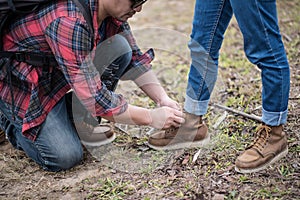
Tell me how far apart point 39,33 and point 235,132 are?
4.13 ft

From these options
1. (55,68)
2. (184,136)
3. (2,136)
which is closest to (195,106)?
(184,136)

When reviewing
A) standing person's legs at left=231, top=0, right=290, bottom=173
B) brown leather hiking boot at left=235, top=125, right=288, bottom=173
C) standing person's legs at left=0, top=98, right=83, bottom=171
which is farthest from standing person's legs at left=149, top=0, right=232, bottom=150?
standing person's legs at left=0, top=98, right=83, bottom=171

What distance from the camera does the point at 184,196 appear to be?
218 centimetres

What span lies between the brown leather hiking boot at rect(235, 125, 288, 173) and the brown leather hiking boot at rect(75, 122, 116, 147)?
819 millimetres

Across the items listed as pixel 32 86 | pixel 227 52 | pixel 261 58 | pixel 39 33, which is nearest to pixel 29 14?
pixel 39 33

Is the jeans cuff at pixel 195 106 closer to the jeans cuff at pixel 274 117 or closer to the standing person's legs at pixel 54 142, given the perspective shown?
the jeans cuff at pixel 274 117

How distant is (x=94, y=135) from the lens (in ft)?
8.90

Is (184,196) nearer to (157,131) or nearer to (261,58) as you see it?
(157,131)

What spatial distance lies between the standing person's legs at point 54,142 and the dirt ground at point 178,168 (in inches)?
2.6

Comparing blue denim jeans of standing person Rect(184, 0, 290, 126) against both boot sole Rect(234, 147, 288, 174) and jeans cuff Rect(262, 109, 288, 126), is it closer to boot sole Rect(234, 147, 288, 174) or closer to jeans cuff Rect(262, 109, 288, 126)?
jeans cuff Rect(262, 109, 288, 126)

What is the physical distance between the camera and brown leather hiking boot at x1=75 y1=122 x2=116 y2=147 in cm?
270

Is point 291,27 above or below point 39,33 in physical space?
below

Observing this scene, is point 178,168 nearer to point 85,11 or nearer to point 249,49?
point 249,49

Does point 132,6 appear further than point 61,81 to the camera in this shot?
No
